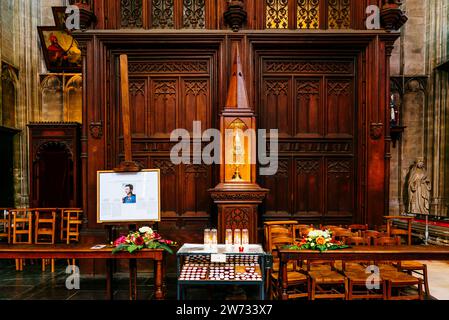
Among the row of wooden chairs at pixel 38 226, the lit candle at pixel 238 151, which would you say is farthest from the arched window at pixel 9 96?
the lit candle at pixel 238 151

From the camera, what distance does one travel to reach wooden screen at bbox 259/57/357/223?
7727mm

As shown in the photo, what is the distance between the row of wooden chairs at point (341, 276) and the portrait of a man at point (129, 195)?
7.63 feet

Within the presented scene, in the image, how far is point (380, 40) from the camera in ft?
24.1

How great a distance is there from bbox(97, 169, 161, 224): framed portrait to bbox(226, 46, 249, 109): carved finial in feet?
7.02

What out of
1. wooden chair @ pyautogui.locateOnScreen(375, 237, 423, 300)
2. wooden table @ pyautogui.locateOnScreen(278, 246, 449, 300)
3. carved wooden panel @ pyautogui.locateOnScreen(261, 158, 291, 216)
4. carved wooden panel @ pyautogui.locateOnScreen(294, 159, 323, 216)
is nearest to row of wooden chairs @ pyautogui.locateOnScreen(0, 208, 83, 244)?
carved wooden panel @ pyautogui.locateOnScreen(261, 158, 291, 216)

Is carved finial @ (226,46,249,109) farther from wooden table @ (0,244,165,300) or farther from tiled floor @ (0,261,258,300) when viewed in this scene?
tiled floor @ (0,261,258,300)

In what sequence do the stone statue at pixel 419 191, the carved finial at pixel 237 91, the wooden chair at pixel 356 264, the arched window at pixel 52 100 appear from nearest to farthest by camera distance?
the wooden chair at pixel 356 264, the carved finial at pixel 237 91, the stone statue at pixel 419 191, the arched window at pixel 52 100

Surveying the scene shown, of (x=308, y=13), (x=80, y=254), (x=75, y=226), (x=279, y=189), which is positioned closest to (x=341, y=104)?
(x=308, y=13)

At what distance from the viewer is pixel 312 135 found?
7742 millimetres

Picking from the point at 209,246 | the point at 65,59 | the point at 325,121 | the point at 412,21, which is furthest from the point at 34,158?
the point at 412,21

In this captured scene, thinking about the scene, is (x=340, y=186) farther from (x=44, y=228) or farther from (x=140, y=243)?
(x=44, y=228)

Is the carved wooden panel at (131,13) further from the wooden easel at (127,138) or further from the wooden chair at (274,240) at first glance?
the wooden chair at (274,240)

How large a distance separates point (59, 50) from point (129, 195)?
7670 mm

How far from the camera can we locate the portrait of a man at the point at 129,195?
18.2 feet
